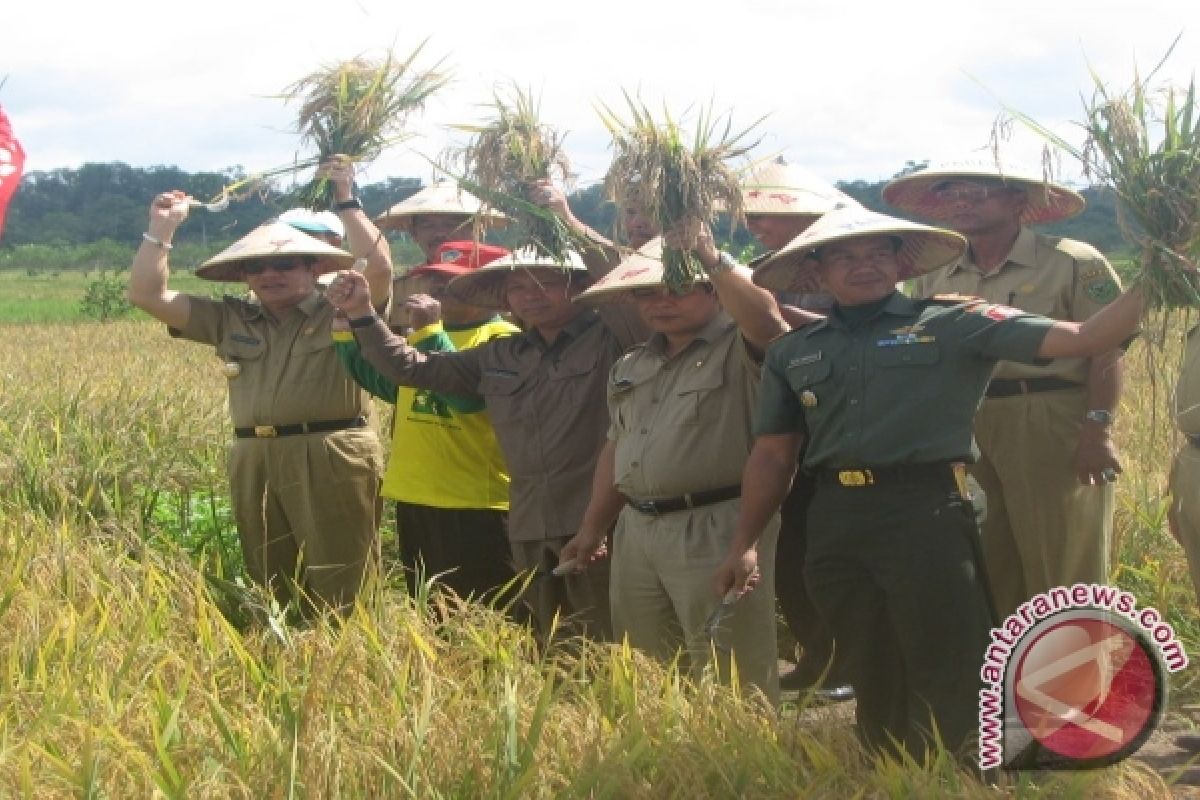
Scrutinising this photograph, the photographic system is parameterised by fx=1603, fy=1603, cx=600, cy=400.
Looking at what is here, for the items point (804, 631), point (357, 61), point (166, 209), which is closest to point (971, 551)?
point (804, 631)

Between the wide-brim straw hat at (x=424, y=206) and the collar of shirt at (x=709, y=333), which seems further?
the wide-brim straw hat at (x=424, y=206)

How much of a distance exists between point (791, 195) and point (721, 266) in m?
1.11

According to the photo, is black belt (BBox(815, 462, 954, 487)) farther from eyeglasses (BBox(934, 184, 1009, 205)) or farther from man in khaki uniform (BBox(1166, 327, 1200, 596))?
eyeglasses (BBox(934, 184, 1009, 205))

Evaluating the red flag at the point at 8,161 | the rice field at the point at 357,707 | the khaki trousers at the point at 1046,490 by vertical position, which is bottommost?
the rice field at the point at 357,707

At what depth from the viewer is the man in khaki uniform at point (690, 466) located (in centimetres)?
446

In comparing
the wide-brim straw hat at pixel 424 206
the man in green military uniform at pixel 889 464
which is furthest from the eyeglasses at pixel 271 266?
the man in green military uniform at pixel 889 464

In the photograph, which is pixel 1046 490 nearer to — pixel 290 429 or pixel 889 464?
pixel 889 464

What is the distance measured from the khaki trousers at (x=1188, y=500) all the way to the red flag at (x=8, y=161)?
3.89m

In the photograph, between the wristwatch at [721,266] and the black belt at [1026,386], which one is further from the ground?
the wristwatch at [721,266]

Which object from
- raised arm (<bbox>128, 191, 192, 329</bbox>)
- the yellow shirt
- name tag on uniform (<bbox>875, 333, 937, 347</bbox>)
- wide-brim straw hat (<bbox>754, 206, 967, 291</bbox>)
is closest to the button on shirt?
name tag on uniform (<bbox>875, 333, 937, 347</bbox>)

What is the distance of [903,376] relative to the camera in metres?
4.02

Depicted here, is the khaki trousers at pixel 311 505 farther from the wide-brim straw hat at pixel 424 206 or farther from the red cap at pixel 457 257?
the wide-brim straw hat at pixel 424 206

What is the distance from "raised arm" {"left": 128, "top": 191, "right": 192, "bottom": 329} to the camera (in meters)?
5.57

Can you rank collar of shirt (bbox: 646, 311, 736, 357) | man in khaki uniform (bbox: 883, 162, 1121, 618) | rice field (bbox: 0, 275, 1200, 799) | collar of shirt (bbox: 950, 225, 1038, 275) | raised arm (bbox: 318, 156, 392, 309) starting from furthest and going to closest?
1. raised arm (bbox: 318, 156, 392, 309)
2. collar of shirt (bbox: 950, 225, 1038, 275)
3. man in khaki uniform (bbox: 883, 162, 1121, 618)
4. collar of shirt (bbox: 646, 311, 736, 357)
5. rice field (bbox: 0, 275, 1200, 799)
